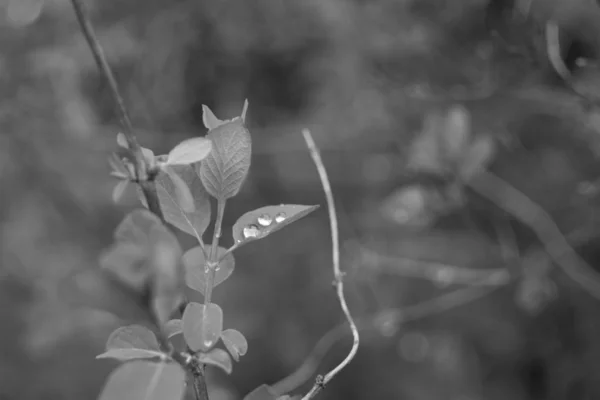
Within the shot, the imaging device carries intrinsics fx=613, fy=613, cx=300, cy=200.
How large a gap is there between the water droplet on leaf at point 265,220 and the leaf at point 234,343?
0.26ft

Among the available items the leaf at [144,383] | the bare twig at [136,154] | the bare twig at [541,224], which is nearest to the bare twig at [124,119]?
the bare twig at [136,154]

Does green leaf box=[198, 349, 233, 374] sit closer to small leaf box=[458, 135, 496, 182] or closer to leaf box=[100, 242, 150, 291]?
leaf box=[100, 242, 150, 291]

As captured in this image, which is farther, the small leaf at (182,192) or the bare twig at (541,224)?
the bare twig at (541,224)

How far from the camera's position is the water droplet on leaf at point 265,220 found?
421 mm

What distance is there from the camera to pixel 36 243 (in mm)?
1702

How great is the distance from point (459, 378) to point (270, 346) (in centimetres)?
45

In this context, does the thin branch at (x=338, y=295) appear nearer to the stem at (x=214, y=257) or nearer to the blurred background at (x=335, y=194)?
the stem at (x=214, y=257)

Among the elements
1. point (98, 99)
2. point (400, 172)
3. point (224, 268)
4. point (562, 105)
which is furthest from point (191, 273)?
point (98, 99)

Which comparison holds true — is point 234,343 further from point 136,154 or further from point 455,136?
point 455,136

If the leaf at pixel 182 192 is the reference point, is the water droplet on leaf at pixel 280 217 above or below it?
below

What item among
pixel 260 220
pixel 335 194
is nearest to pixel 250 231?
pixel 260 220

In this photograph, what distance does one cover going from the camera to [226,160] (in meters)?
0.40

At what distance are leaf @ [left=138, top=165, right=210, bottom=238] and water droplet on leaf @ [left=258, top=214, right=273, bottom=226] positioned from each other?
0.04 m

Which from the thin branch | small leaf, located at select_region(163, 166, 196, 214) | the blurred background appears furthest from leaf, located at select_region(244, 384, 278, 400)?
the blurred background
